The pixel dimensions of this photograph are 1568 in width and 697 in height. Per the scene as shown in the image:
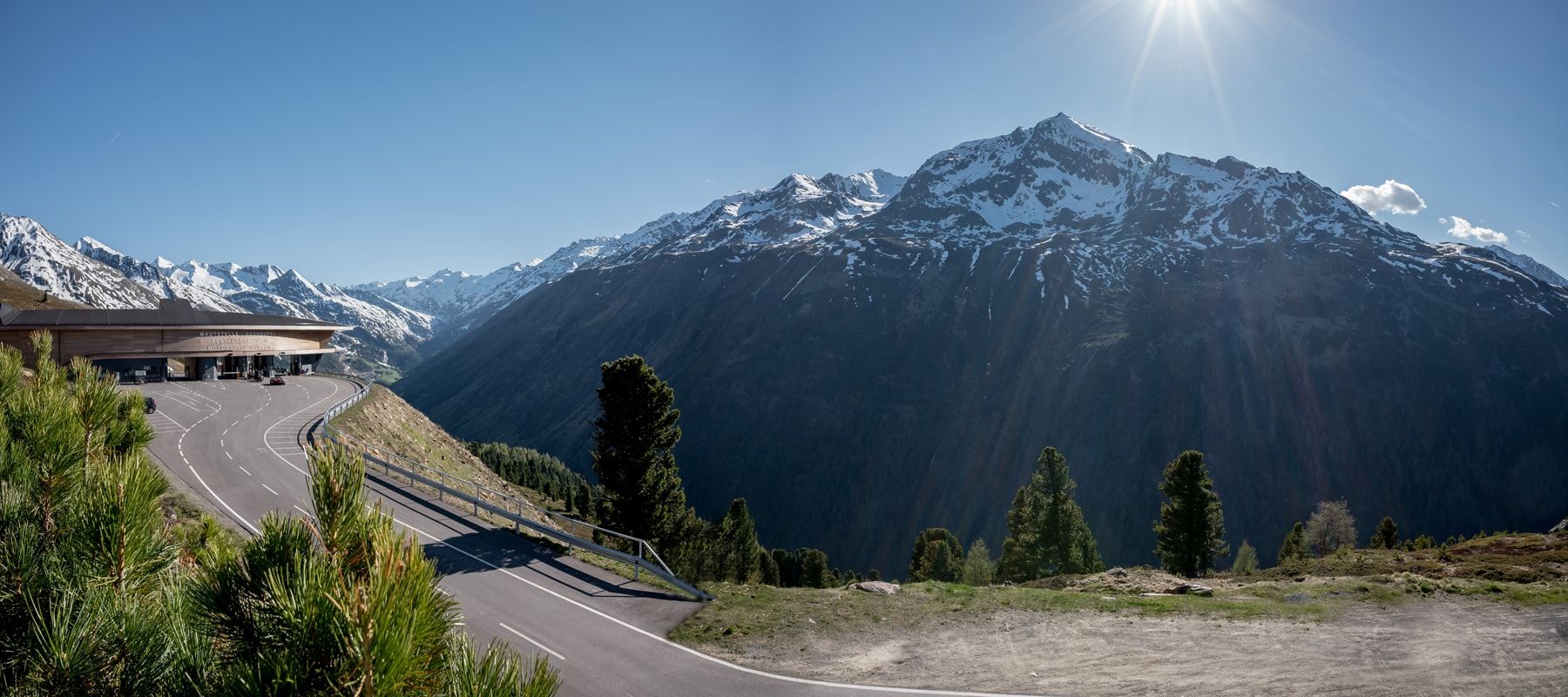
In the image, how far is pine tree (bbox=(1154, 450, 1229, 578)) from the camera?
41219 mm

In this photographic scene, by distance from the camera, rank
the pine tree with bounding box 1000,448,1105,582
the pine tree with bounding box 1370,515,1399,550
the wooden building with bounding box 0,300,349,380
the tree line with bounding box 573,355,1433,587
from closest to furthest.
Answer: the tree line with bounding box 573,355,1433,587 → the pine tree with bounding box 1000,448,1105,582 → the pine tree with bounding box 1370,515,1399,550 → the wooden building with bounding box 0,300,349,380

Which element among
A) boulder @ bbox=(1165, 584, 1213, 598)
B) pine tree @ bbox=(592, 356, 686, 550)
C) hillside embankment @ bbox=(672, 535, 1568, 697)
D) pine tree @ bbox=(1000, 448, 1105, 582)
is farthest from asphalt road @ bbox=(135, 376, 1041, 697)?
pine tree @ bbox=(1000, 448, 1105, 582)

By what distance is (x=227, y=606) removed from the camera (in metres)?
3.12

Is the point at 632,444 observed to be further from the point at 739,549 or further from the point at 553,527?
the point at 739,549

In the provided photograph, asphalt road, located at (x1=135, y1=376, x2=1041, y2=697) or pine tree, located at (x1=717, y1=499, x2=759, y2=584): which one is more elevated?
asphalt road, located at (x1=135, y1=376, x2=1041, y2=697)

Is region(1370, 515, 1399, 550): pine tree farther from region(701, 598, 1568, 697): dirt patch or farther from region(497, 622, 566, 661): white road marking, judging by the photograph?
region(497, 622, 566, 661): white road marking

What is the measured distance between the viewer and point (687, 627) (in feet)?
55.5

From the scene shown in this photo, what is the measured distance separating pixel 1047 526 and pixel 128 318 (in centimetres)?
8292

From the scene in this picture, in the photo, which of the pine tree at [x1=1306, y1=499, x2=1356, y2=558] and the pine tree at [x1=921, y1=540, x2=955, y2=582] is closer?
the pine tree at [x1=921, y1=540, x2=955, y2=582]

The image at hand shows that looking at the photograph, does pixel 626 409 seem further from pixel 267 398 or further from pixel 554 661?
pixel 267 398

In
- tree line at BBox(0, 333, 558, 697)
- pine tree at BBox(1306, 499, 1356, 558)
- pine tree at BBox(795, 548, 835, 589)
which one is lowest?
pine tree at BBox(795, 548, 835, 589)

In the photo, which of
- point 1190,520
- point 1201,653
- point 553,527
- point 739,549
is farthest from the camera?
point 739,549

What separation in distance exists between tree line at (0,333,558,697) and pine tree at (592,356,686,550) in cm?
2324

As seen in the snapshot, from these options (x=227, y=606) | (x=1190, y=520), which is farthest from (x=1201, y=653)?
(x=1190, y=520)
